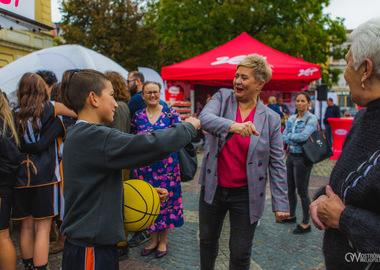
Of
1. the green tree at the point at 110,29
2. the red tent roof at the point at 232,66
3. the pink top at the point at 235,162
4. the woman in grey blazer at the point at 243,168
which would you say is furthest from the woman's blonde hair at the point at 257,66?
the green tree at the point at 110,29

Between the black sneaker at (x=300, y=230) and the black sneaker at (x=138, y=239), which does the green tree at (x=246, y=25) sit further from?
the black sneaker at (x=138, y=239)

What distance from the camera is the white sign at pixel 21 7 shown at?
2.85 metres

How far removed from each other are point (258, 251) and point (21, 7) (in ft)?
12.2

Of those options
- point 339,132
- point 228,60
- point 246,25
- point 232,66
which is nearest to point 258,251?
point 232,66

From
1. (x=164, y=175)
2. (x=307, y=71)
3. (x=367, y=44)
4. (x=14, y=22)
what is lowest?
(x=164, y=175)

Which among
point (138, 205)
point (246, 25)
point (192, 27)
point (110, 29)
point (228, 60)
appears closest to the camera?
point (138, 205)

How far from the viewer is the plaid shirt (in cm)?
236

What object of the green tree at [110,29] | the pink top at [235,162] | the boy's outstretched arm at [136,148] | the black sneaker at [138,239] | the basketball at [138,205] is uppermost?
the green tree at [110,29]

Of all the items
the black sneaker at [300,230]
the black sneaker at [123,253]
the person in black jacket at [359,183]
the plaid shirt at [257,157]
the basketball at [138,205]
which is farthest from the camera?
the black sneaker at [300,230]

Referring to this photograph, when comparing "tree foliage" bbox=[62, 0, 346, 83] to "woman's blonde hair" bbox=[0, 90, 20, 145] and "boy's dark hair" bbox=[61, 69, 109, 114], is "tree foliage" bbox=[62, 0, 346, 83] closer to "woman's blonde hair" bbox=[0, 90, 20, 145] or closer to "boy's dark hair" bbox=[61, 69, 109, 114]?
"woman's blonde hair" bbox=[0, 90, 20, 145]

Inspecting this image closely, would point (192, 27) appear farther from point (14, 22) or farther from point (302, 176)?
point (14, 22)

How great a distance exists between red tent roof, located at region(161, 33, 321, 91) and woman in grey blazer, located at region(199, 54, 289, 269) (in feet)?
18.4

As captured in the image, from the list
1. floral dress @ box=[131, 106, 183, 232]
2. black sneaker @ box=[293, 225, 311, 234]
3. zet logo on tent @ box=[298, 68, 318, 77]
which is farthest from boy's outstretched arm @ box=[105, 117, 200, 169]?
zet logo on tent @ box=[298, 68, 318, 77]

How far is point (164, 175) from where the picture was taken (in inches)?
140
